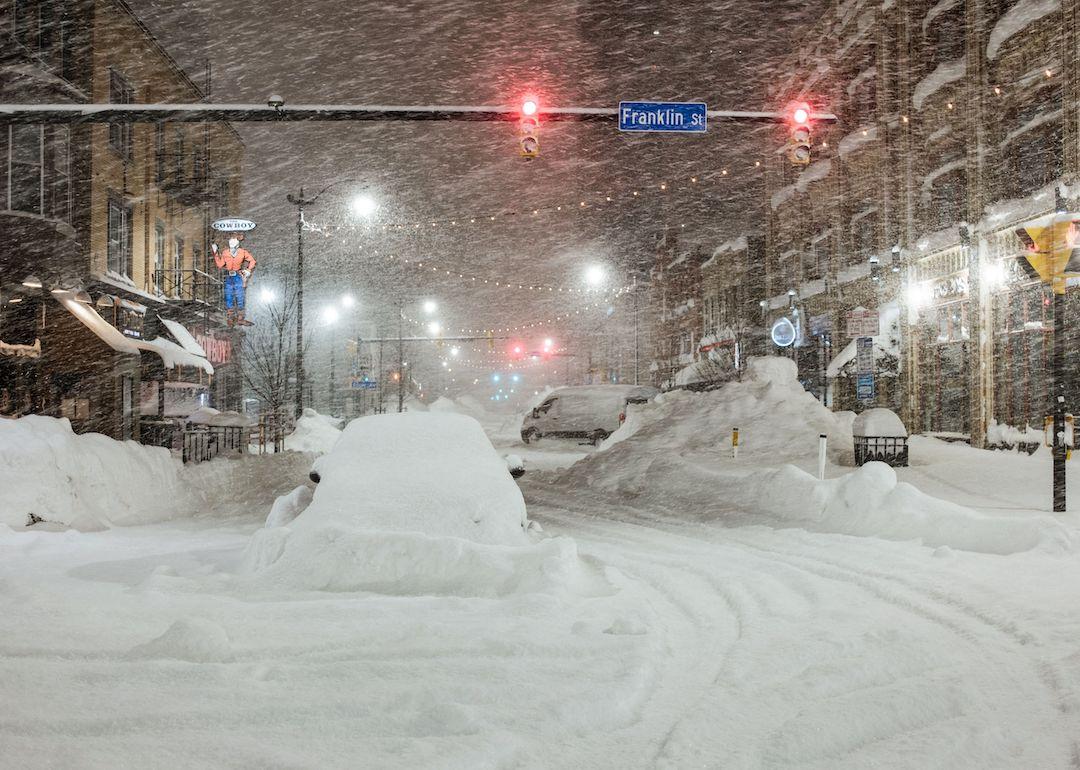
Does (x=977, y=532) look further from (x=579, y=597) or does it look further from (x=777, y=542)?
(x=579, y=597)

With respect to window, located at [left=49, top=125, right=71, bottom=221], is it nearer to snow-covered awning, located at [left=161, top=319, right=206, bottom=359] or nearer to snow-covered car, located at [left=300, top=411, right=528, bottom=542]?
snow-covered awning, located at [left=161, top=319, right=206, bottom=359]

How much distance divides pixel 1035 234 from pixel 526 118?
7.48m

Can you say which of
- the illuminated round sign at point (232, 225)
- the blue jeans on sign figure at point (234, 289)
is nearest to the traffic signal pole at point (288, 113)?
the illuminated round sign at point (232, 225)

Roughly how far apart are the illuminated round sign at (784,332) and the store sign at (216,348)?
24169mm

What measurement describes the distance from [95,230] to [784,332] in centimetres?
2705


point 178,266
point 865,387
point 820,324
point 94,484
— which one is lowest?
point 94,484

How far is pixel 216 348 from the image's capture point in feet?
124

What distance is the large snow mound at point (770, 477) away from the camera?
10688 millimetres

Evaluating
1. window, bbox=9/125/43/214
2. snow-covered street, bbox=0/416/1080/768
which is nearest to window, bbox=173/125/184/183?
window, bbox=9/125/43/214

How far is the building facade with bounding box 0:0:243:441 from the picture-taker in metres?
22.3

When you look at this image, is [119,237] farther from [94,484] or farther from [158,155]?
[94,484]

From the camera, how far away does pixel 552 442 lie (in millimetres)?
37719

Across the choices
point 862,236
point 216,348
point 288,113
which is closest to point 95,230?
point 216,348

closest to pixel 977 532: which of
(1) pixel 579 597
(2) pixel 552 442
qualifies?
(1) pixel 579 597
